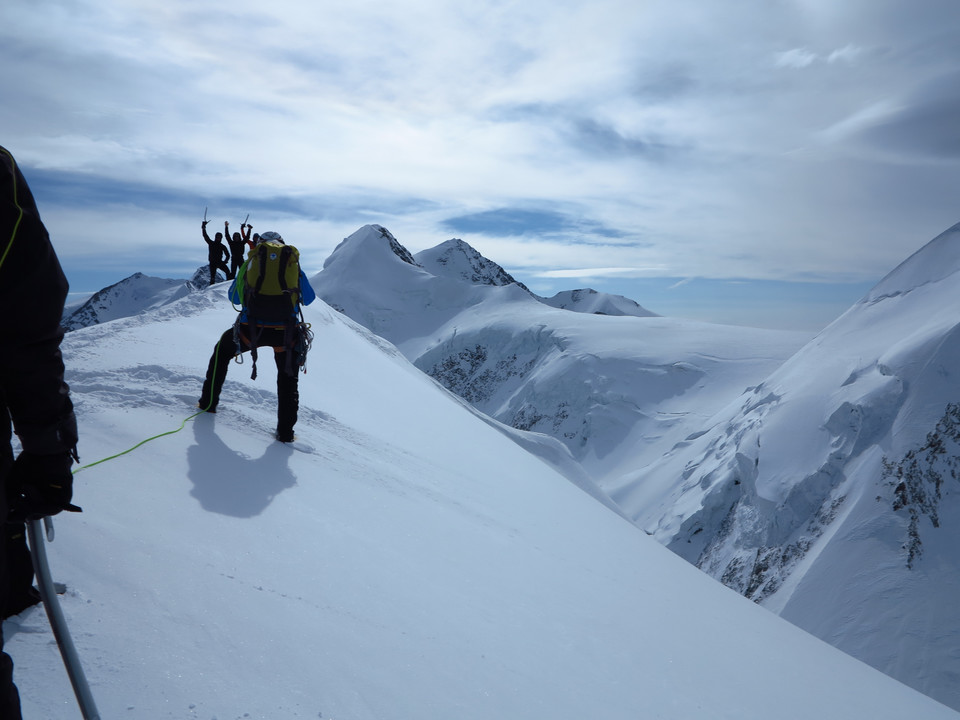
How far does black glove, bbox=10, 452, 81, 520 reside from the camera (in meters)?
1.96

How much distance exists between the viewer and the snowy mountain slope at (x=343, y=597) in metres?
2.33

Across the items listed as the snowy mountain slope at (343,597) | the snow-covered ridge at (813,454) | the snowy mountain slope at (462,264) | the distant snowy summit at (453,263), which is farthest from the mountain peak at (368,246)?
the snowy mountain slope at (343,597)

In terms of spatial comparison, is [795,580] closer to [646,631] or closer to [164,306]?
[646,631]

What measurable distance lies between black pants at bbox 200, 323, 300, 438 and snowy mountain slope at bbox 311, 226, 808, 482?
34.5 metres

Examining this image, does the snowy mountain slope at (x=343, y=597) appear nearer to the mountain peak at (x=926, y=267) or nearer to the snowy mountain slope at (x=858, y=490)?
the snowy mountain slope at (x=858, y=490)

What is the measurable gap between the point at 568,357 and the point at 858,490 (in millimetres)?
28456

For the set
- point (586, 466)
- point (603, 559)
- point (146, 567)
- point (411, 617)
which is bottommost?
point (586, 466)

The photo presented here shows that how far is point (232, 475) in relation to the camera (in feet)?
13.8

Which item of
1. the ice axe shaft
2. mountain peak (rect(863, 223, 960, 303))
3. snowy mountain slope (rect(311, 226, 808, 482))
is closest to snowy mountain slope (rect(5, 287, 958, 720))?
the ice axe shaft

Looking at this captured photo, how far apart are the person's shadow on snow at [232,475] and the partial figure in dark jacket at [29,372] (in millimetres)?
1660

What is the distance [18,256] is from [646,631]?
175 inches

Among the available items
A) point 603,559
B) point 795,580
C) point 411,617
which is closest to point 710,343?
point 795,580

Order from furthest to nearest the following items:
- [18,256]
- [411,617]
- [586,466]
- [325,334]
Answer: [586,466], [325,334], [411,617], [18,256]

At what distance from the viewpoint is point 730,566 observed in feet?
76.8
